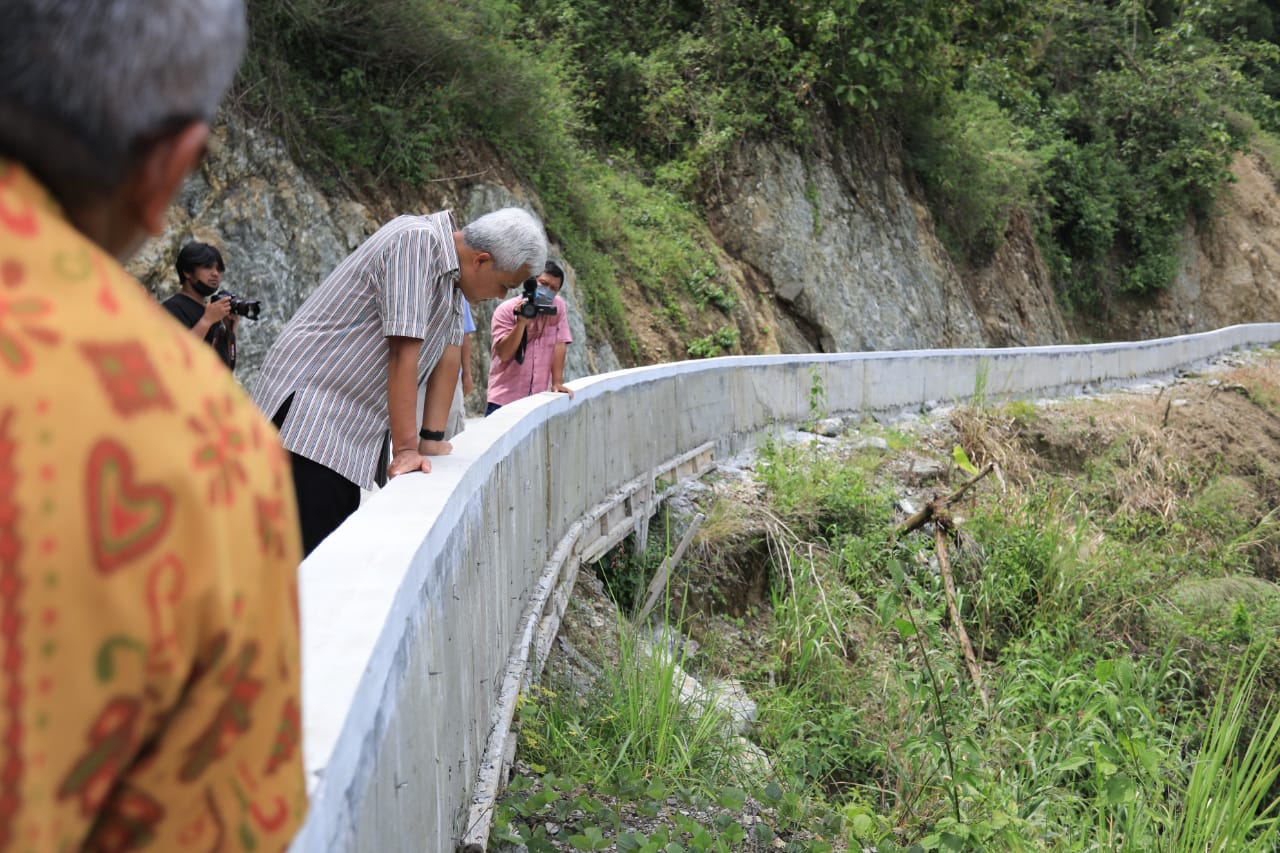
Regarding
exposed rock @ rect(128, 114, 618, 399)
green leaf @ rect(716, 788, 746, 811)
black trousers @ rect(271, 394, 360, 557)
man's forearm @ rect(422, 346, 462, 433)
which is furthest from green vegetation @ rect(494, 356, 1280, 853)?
exposed rock @ rect(128, 114, 618, 399)

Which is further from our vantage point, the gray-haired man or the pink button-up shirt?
the pink button-up shirt

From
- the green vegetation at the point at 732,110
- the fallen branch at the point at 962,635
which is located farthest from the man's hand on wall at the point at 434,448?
the green vegetation at the point at 732,110

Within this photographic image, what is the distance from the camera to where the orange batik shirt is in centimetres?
96

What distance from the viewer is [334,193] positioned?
10.2m

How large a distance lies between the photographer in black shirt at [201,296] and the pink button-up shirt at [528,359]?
2.09 metres

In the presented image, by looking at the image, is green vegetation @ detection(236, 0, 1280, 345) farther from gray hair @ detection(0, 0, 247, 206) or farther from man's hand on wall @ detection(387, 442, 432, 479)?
gray hair @ detection(0, 0, 247, 206)

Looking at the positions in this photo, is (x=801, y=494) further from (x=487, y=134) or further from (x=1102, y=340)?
(x=1102, y=340)

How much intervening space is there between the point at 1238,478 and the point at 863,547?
8.77m

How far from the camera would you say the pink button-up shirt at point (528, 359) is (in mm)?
7367

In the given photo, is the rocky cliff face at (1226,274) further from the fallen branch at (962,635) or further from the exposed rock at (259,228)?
the fallen branch at (962,635)

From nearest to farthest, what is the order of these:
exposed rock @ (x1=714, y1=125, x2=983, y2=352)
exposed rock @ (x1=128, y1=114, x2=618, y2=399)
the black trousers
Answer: the black trousers
exposed rock @ (x1=128, y1=114, x2=618, y2=399)
exposed rock @ (x1=714, y1=125, x2=983, y2=352)

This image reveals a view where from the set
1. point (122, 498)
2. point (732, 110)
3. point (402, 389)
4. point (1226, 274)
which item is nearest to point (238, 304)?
point (402, 389)

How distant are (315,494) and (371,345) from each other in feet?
1.67

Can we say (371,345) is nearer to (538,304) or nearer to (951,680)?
(538,304)
